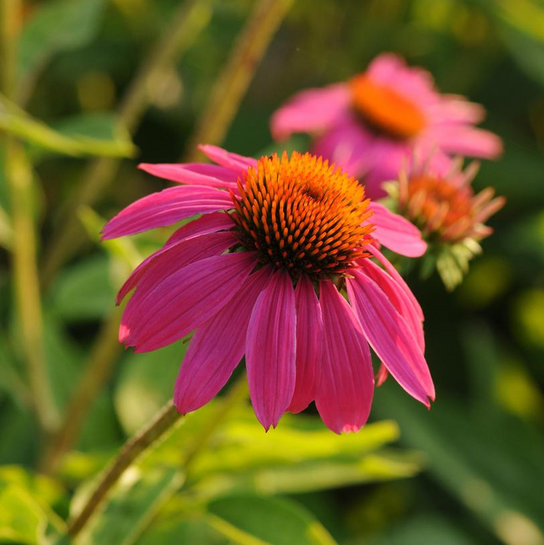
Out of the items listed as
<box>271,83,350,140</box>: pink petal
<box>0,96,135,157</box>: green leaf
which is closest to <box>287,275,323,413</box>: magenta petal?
<box>0,96,135,157</box>: green leaf

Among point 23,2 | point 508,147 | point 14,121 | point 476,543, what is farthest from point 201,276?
point 508,147

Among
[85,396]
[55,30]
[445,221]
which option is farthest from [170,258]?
[55,30]

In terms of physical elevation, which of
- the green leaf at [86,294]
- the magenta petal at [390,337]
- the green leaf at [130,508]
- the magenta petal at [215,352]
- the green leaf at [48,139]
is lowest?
the green leaf at [86,294]

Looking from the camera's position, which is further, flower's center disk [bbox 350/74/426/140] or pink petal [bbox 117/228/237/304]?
flower's center disk [bbox 350/74/426/140]

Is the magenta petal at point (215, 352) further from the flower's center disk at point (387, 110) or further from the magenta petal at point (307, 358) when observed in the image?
the flower's center disk at point (387, 110)

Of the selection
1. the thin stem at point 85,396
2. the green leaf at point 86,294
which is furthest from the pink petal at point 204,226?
the green leaf at point 86,294

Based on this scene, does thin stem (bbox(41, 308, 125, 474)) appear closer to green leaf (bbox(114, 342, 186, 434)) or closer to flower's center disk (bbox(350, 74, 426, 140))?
green leaf (bbox(114, 342, 186, 434))

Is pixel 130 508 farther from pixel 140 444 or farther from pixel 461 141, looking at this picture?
pixel 461 141
